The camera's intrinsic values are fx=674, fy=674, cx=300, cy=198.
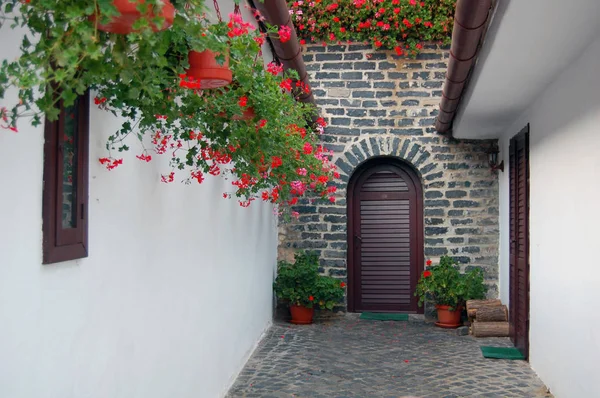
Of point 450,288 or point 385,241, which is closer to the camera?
point 450,288

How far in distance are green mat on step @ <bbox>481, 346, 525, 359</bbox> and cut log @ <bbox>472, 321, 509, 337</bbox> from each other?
1.71ft

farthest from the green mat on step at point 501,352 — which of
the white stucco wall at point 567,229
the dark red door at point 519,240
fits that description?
the white stucco wall at point 567,229

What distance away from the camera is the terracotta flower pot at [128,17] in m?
1.51

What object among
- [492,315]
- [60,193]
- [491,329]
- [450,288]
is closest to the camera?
[60,193]

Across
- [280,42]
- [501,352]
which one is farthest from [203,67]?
[501,352]

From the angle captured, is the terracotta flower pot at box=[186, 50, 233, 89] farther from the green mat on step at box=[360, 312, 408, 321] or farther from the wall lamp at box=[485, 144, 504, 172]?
the green mat on step at box=[360, 312, 408, 321]

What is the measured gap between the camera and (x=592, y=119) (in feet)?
13.6

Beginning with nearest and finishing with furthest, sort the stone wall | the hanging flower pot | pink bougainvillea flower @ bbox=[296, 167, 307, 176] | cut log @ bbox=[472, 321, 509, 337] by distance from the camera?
1. the hanging flower pot
2. pink bougainvillea flower @ bbox=[296, 167, 307, 176]
3. cut log @ bbox=[472, 321, 509, 337]
4. the stone wall

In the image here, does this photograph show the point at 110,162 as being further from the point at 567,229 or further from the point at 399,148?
the point at 399,148

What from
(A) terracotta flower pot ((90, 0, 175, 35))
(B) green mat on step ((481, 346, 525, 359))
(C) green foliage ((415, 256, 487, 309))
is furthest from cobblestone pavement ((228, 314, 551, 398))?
(A) terracotta flower pot ((90, 0, 175, 35))

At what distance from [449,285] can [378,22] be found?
3406 millimetres

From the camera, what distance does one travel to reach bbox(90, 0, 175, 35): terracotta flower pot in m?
Result: 1.51

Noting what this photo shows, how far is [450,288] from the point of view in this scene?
319 inches

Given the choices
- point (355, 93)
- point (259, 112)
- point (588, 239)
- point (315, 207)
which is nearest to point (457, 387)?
Result: point (588, 239)
